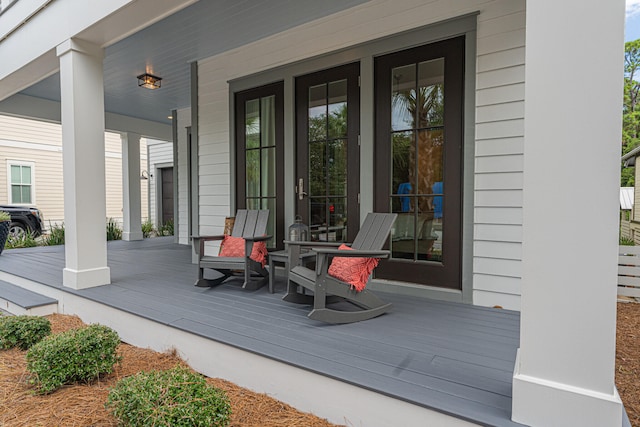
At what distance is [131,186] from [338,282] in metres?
7.28

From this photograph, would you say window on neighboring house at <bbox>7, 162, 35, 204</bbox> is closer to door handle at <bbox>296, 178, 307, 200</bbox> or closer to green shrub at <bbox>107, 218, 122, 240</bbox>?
green shrub at <bbox>107, 218, 122, 240</bbox>

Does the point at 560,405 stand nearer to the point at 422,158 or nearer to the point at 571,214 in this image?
the point at 571,214

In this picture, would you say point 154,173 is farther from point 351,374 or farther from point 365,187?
point 351,374

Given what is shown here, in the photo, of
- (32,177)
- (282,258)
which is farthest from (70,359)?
(32,177)

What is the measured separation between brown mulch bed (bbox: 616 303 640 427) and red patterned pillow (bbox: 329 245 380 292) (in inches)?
65.8

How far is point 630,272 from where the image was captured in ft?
13.4

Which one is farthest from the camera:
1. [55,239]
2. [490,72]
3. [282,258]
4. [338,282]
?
[55,239]

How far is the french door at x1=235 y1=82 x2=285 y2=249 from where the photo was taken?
443 centimetres

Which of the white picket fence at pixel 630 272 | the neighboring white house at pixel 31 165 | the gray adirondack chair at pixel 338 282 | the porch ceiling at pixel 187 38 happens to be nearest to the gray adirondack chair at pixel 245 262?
the gray adirondack chair at pixel 338 282

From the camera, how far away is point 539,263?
1373 mm

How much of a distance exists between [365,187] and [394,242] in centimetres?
61

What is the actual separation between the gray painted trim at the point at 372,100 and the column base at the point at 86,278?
2.00 m

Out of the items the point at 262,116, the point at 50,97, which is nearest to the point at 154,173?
the point at 50,97

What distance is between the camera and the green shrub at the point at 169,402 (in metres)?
1.53
